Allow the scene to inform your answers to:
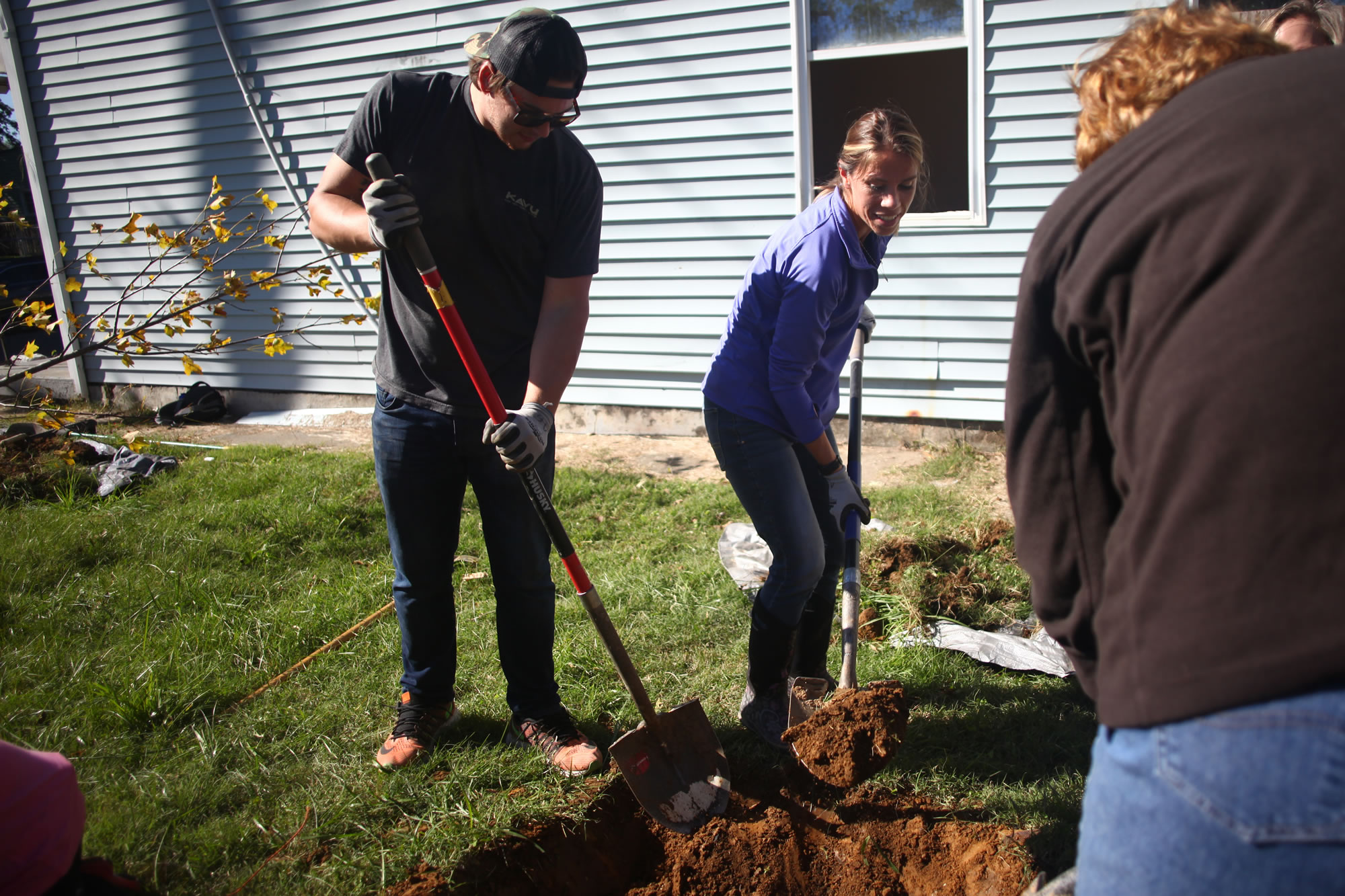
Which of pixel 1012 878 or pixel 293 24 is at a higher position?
pixel 293 24

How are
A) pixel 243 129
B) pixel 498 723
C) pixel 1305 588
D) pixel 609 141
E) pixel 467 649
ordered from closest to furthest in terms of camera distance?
pixel 1305 588 < pixel 498 723 < pixel 467 649 < pixel 609 141 < pixel 243 129

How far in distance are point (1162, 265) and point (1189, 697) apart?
0.48 metres

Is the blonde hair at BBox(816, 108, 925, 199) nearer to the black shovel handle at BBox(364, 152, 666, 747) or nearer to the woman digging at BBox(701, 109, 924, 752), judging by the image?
the woman digging at BBox(701, 109, 924, 752)

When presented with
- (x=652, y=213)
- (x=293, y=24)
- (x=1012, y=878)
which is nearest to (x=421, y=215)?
(x=1012, y=878)

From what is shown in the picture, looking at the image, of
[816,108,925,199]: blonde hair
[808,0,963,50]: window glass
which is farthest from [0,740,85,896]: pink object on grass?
[808,0,963,50]: window glass

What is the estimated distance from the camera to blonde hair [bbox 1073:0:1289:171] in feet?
3.93

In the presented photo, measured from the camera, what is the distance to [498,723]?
318cm

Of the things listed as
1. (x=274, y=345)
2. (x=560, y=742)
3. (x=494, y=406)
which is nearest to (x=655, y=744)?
(x=560, y=742)

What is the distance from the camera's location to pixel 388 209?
7.78 ft

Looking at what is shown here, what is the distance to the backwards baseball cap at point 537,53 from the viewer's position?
2.41 meters

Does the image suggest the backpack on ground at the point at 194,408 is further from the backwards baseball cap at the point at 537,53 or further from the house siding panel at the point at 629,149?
the backwards baseball cap at the point at 537,53

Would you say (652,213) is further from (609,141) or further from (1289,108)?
(1289,108)

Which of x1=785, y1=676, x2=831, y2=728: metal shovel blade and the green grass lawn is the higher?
x1=785, y1=676, x2=831, y2=728: metal shovel blade

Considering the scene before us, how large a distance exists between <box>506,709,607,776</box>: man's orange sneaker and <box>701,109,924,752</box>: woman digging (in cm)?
56
